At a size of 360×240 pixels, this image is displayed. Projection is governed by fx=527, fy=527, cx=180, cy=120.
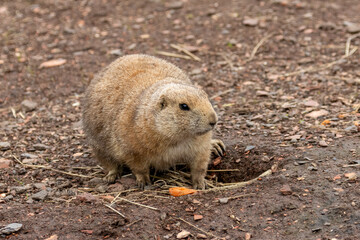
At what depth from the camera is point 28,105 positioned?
8.24 m

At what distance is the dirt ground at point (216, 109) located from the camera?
4859 millimetres

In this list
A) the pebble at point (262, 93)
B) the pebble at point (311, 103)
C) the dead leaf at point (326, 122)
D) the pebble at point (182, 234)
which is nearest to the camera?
the pebble at point (182, 234)

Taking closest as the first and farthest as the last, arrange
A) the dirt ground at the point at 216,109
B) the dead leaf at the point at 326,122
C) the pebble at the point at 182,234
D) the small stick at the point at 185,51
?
the pebble at the point at 182,234 → the dirt ground at the point at 216,109 → the dead leaf at the point at 326,122 → the small stick at the point at 185,51

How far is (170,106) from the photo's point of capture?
17.6 ft

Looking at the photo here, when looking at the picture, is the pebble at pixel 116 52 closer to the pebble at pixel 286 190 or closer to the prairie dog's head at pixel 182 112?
the prairie dog's head at pixel 182 112

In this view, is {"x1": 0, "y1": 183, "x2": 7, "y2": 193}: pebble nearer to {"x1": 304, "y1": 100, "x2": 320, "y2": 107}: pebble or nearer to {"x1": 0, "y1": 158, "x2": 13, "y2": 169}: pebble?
{"x1": 0, "y1": 158, "x2": 13, "y2": 169}: pebble

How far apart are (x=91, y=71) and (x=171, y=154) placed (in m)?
3.90

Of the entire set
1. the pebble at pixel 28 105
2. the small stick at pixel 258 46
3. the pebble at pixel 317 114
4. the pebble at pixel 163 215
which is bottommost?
the pebble at pixel 163 215

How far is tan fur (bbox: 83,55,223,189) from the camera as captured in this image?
532cm


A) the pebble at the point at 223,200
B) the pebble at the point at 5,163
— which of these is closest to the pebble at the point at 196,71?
the pebble at the point at 5,163

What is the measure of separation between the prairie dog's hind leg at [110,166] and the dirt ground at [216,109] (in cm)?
15

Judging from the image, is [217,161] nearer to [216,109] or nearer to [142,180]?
[142,180]

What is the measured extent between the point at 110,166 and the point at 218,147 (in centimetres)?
133

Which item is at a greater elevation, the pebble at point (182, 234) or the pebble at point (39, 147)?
the pebble at point (39, 147)
